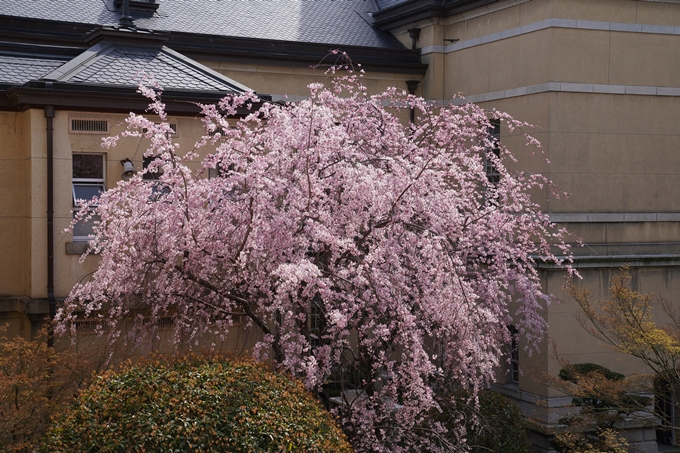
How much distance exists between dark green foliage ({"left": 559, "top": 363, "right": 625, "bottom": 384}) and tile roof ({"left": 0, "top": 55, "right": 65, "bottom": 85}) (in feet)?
35.3

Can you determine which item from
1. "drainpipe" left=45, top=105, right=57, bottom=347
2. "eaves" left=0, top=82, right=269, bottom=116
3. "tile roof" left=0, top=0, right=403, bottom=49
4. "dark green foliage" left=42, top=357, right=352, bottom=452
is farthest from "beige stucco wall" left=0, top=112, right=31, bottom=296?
"tile roof" left=0, top=0, right=403, bottom=49

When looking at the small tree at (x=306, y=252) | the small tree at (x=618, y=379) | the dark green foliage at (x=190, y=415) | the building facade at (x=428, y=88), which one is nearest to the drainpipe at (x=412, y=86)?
the building facade at (x=428, y=88)

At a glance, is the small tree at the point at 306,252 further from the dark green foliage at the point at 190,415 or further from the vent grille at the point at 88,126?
the vent grille at the point at 88,126

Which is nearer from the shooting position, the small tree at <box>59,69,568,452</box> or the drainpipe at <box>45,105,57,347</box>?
the small tree at <box>59,69,568,452</box>

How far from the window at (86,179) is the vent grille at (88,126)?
0.40m

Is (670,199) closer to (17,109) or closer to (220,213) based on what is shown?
(220,213)

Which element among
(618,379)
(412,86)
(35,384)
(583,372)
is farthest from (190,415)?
(412,86)

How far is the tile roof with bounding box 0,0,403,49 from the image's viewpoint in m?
21.5

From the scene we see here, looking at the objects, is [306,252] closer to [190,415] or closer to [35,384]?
[190,415]

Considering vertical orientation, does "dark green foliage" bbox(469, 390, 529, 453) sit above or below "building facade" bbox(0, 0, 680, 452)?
below

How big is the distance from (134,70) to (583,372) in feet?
33.3

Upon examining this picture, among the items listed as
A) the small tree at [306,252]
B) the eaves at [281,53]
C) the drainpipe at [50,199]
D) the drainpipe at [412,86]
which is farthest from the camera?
the drainpipe at [412,86]

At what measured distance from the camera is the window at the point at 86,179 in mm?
14750

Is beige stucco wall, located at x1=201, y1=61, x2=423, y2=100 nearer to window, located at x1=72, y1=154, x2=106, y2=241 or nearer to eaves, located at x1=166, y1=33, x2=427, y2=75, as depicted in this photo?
eaves, located at x1=166, y1=33, x2=427, y2=75
